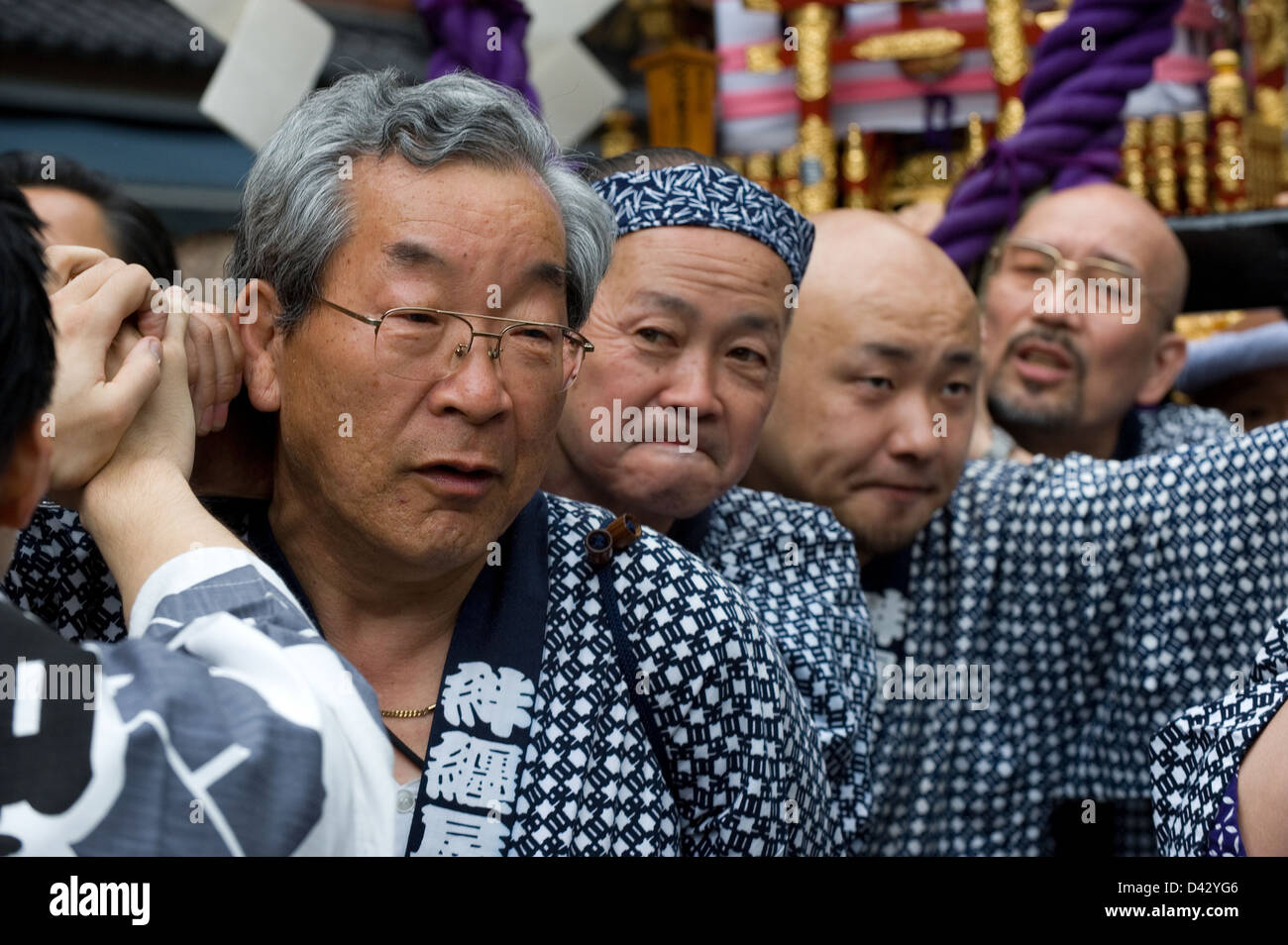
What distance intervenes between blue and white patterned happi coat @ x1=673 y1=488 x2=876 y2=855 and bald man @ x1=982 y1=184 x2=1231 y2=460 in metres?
0.94

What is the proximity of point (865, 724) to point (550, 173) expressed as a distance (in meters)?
0.95

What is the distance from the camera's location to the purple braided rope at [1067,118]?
3.14 m

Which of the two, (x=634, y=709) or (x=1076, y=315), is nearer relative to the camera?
(x=634, y=709)

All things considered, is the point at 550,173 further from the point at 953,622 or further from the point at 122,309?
the point at 953,622

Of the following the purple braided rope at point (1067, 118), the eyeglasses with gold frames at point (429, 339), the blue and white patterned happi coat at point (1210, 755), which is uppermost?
the purple braided rope at point (1067, 118)

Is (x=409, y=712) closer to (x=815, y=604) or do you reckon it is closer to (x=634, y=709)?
(x=634, y=709)

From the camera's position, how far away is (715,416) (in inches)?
88.3

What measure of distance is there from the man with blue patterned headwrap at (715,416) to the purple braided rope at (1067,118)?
1057 millimetres

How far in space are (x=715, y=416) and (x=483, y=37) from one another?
50.9 inches

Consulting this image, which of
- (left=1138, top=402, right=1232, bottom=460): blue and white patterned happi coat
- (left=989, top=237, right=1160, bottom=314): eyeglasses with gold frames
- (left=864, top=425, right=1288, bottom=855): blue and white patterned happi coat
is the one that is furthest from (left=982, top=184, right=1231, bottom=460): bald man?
(left=864, top=425, right=1288, bottom=855): blue and white patterned happi coat

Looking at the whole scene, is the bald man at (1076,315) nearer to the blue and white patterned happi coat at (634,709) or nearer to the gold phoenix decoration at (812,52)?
the gold phoenix decoration at (812,52)

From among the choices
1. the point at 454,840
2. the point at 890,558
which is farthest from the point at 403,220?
the point at 890,558

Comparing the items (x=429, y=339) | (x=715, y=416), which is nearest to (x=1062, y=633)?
(x=715, y=416)

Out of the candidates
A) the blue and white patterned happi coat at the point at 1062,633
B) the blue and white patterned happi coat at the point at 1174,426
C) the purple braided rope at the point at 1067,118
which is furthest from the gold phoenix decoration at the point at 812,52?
the blue and white patterned happi coat at the point at 1062,633
